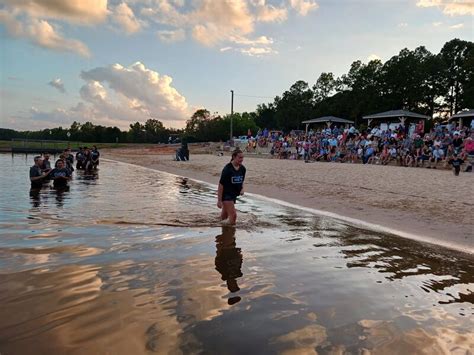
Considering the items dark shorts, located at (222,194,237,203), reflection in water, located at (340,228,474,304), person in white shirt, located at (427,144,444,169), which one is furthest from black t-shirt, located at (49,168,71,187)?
person in white shirt, located at (427,144,444,169)

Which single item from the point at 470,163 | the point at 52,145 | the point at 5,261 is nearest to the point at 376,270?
the point at 5,261

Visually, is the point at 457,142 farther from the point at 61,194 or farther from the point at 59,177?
the point at 59,177

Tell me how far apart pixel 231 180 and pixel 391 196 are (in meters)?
6.84

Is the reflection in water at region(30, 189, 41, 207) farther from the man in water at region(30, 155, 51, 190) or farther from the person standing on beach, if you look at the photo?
the person standing on beach

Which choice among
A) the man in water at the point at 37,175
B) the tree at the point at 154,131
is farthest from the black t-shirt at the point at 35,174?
the tree at the point at 154,131

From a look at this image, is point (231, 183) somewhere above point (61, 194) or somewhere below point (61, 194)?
above

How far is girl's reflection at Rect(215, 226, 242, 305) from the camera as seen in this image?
4.92m

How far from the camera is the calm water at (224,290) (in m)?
3.49

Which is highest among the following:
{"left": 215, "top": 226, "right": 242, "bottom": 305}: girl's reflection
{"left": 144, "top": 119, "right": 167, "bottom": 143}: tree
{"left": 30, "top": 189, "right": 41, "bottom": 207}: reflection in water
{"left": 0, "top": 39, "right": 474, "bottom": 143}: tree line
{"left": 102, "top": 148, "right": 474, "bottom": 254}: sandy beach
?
{"left": 0, "top": 39, "right": 474, "bottom": 143}: tree line

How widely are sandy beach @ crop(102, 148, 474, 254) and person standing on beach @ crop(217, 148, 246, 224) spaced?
141 inches

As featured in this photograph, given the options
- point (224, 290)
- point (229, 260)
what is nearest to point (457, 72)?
point (229, 260)

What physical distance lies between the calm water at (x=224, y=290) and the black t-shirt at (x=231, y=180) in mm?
804

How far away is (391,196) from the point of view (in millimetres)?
12766

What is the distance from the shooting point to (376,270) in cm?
566
